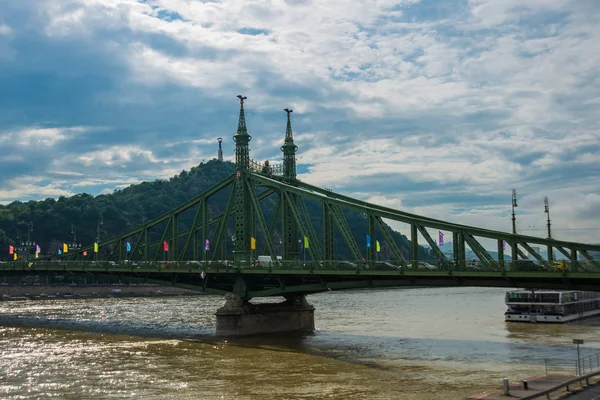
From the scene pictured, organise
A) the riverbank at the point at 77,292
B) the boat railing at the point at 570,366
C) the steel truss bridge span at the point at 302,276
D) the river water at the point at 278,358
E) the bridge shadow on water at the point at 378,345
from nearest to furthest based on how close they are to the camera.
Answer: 1. the river water at the point at 278,358
2. the boat railing at the point at 570,366
3. the steel truss bridge span at the point at 302,276
4. the bridge shadow on water at the point at 378,345
5. the riverbank at the point at 77,292

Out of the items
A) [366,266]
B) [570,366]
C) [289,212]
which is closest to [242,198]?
[289,212]

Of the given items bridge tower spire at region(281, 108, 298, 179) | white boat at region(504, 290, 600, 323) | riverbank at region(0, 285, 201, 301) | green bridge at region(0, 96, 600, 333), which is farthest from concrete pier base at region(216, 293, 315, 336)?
riverbank at region(0, 285, 201, 301)

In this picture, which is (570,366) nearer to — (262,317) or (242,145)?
(262,317)

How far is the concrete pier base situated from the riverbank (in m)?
92.4

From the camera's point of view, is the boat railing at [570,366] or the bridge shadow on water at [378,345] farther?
the bridge shadow on water at [378,345]

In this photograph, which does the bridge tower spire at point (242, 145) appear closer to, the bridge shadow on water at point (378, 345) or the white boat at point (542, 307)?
the bridge shadow on water at point (378, 345)

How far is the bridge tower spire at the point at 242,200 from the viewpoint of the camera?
234 feet

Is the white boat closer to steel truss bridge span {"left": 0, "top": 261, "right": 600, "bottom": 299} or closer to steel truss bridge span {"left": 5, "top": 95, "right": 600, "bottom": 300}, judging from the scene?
steel truss bridge span {"left": 5, "top": 95, "right": 600, "bottom": 300}

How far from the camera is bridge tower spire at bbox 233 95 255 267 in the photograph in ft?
234

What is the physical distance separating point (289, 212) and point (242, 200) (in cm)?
599

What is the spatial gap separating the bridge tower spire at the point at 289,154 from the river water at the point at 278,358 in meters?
20.7

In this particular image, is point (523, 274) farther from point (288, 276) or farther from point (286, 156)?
point (286, 156)

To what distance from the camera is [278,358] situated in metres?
52.0

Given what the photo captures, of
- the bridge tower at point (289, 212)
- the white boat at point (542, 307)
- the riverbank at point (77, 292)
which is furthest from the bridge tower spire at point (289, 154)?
the riverbank at point (77, 292)
